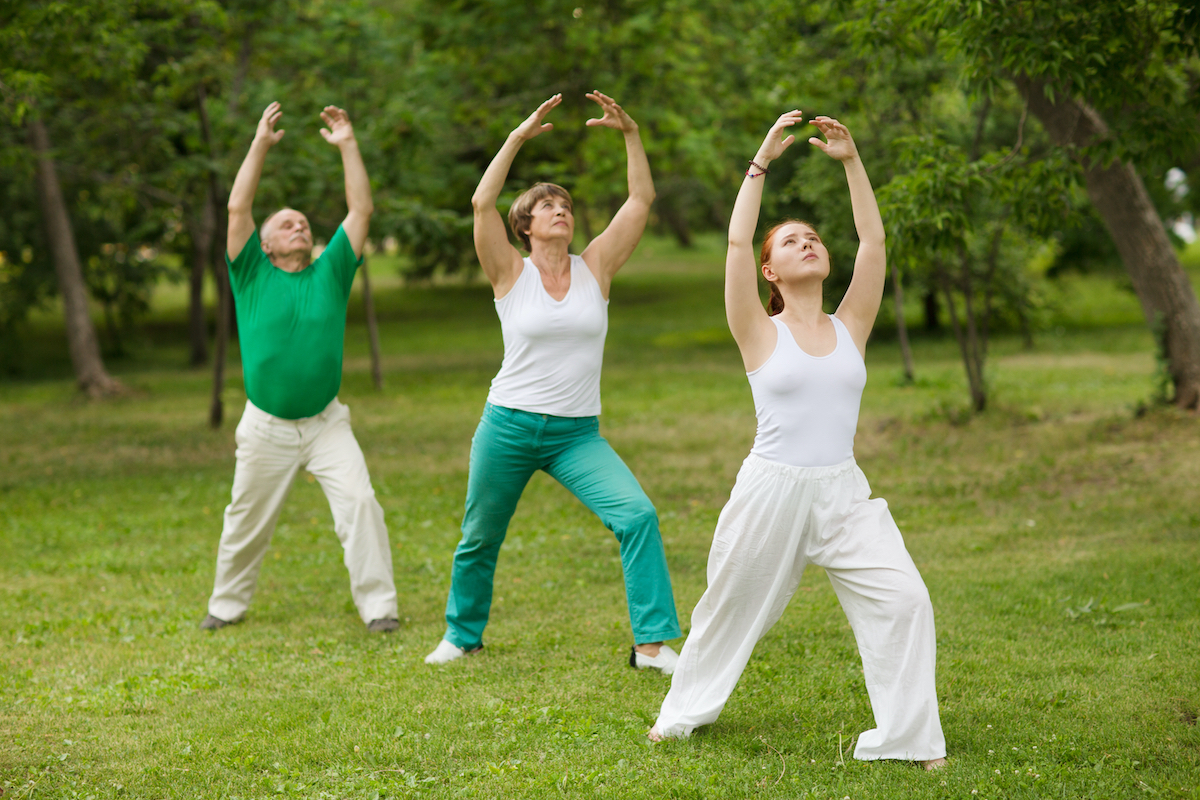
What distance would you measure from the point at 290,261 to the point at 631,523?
271 centimetres

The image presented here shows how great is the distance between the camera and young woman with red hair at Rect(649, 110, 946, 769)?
3.91 metres

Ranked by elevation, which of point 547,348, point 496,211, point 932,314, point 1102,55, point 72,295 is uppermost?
point 1102,55

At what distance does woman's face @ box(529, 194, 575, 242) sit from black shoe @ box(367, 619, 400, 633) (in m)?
2.44

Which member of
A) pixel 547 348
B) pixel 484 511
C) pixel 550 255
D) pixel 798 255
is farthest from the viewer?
pixel 484 511

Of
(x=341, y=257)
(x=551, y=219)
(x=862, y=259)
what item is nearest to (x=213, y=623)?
(x=341, y=257)

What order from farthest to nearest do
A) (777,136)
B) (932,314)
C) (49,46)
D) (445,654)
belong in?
(932,314) → (49,46) → (445,654) → (777,136)

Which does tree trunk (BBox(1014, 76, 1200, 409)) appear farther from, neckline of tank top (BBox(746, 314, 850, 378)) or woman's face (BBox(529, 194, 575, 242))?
neckline of tank top (BBox(746, 314, 850, 378))

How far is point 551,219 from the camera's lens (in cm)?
511

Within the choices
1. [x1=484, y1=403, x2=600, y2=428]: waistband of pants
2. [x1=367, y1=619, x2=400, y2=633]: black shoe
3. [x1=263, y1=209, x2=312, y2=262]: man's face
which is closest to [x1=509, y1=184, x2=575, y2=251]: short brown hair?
[x1=484, y1=403, x2=600, y2=428]: waistband of pants

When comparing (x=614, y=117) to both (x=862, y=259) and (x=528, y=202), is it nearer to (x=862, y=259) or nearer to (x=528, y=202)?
(x=528, y=202)

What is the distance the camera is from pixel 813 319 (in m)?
4.13

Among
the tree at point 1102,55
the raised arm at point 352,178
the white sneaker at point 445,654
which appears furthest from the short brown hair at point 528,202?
the tree at point 1102,55

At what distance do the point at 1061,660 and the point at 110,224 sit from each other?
2578cm

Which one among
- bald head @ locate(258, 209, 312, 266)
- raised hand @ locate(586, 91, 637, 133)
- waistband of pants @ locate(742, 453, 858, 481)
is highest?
raised hand @ locate(586, 91, 637, 133)
